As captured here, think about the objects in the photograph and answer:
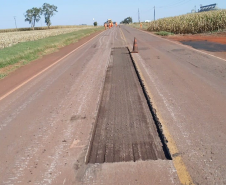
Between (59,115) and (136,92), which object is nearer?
(59,115)

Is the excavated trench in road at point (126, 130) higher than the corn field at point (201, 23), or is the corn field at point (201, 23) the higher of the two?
the corn field at point (201, 23)

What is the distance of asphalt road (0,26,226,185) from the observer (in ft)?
10.9

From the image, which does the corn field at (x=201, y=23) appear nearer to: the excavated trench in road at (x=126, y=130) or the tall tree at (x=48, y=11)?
the excavated trench in road at (x=126, y=130)

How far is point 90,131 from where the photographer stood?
4.65 meters

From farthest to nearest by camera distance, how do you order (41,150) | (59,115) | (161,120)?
(59,115) < (161,120) < (41,150)

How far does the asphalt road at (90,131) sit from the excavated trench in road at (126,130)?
140 mm

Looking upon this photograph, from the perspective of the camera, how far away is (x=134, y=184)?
308cm

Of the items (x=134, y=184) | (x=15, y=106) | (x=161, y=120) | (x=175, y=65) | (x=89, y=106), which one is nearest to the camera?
(x=134, y=184)

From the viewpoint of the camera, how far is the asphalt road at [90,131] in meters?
3.31

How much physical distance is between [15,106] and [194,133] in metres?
4.58

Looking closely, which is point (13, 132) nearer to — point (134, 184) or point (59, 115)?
point (59, 115)

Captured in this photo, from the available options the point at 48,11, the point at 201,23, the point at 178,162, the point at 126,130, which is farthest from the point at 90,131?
the point at 48,11

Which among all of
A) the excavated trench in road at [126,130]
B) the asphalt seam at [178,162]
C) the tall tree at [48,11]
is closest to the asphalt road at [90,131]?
the asphalt seam at [178,162]

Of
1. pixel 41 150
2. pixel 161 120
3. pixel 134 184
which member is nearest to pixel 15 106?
pixel 41 150
